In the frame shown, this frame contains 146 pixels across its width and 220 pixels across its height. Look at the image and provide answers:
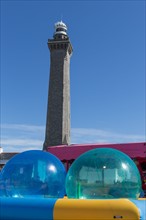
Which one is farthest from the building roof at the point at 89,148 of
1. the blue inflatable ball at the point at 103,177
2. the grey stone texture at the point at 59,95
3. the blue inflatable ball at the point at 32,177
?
the grey stone texture at the point at 59,95

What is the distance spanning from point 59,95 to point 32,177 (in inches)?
1310

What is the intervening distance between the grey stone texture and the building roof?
73.7 feet

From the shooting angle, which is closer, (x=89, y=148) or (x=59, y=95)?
(x=89, y=148)

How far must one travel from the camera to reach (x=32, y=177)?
12.0 ft

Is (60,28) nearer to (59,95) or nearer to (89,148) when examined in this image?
(59,95)

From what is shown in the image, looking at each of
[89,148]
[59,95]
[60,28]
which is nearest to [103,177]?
[89,148]

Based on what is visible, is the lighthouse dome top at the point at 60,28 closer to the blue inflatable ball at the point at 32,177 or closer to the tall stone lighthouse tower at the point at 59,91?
the tall stone lighthouse tower at the point at 59,91

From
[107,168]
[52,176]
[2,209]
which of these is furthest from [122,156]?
[2,209]

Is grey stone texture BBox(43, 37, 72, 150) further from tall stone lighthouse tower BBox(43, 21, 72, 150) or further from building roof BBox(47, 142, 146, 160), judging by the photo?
building roof BBox(47, 142, 146, 160)

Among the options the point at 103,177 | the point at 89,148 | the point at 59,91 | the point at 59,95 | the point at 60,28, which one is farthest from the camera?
→ the point at 60,28

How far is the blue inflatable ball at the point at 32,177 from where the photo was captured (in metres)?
3.62

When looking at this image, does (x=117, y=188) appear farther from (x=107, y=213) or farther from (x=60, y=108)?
(x=60, y=108)

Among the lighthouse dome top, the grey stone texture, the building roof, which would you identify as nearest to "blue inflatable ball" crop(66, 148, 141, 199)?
the building roof

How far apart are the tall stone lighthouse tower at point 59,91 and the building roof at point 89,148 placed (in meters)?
22.7
